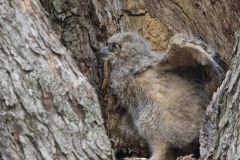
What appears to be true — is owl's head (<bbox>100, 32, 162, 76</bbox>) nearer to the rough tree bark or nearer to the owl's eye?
the owl's eye

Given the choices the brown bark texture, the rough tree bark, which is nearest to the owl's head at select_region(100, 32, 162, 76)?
the rough tree bark

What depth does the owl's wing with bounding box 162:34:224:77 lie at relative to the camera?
10.9 feet

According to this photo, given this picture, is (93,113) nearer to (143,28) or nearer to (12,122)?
(12,122)

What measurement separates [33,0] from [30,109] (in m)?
0.69

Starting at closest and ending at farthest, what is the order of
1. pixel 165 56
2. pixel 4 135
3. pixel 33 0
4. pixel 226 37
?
pixel 4 135 → pixel 33 0 → pixel 165 56 → pixel 226 37

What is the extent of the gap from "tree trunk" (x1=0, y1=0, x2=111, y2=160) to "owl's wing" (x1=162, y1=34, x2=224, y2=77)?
2.00 ft

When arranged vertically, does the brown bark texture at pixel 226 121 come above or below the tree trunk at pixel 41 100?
below

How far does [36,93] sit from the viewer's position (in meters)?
2.94

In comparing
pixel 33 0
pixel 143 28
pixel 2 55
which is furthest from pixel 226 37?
pixel 2 55

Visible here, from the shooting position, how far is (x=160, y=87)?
147 inches

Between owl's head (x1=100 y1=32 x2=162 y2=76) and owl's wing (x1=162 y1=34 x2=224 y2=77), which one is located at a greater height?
owl's head (x1=100 y1=32 x2=162 y2=76)

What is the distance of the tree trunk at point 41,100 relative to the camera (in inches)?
112

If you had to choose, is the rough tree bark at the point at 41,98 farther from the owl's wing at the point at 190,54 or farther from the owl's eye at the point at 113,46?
the owl's eye at the point at 113,46

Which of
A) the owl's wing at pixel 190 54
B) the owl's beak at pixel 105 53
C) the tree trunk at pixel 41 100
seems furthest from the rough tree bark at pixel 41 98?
the owl's beak at pixel 105 53
